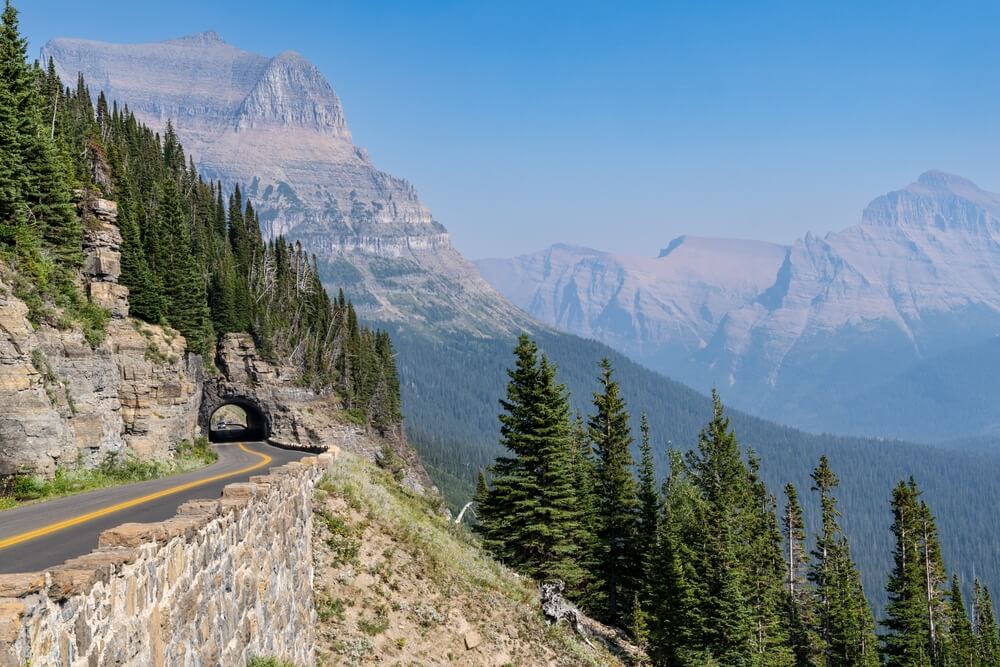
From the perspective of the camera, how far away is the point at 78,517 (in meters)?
16.3

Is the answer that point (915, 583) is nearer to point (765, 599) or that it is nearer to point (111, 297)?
point (765, 599)

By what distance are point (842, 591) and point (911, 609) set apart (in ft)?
19.7

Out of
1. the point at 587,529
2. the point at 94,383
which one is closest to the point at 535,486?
the point at 587,529

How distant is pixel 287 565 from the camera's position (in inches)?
616

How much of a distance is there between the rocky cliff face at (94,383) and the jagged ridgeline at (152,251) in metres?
1.38

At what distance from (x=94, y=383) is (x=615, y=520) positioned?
115 ft

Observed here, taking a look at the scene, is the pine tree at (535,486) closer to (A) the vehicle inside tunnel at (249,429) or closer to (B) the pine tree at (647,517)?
(B) the pine tree at (647,517)

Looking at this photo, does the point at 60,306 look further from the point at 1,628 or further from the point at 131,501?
the point at 1,628

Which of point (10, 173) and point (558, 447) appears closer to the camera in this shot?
point (10, 173)

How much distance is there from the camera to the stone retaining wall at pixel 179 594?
6172mm

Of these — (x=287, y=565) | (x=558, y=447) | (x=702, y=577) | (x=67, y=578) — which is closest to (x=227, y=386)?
(x=558, y=447)

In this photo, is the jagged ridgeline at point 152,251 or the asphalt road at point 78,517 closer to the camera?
the asphalt road at point 78,517

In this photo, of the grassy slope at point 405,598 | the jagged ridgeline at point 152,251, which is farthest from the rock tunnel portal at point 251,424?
the grassy slope at point 405,598

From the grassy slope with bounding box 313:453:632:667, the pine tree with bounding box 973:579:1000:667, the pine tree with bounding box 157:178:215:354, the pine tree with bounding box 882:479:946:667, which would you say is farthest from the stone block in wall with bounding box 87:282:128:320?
the pine tree with bounding box 973:579:1000:667
